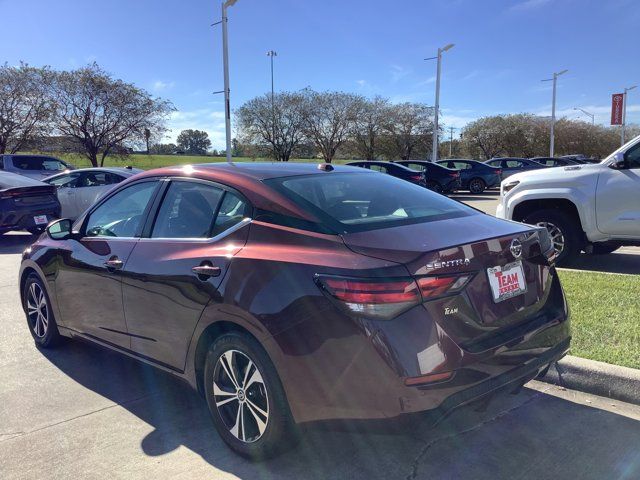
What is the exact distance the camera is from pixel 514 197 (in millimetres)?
7531

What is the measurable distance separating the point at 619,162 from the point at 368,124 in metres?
36.2

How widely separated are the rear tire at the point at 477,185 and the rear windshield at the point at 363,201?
21.4m

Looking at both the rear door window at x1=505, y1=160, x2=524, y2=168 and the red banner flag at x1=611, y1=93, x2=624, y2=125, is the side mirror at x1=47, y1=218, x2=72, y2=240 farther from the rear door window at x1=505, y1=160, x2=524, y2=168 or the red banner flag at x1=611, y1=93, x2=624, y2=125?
the red banner flag at x1=611, y1=93, x2=624, y2=125

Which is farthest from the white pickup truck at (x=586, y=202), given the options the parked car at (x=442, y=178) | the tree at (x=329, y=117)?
the tree at (x=329, y=117)

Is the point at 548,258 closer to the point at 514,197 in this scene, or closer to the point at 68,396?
the point at 68,396

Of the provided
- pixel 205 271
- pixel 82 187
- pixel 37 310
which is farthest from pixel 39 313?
pixel 82 187

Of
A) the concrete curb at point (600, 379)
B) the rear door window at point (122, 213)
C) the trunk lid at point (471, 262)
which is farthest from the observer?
the rear door window at point (122, 213)

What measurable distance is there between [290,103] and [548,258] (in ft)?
125

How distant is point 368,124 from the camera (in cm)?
4178

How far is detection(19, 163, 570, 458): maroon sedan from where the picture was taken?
7.80 feet

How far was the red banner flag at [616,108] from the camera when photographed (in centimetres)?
4531

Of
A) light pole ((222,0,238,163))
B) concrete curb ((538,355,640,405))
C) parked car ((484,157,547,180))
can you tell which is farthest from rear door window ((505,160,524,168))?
concrete curb ((538,355,640,405))

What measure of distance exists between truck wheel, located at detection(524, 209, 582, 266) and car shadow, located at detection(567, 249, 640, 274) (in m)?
0.23

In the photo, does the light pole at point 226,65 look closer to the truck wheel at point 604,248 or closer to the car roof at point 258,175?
the truck wheel at point 604,248
